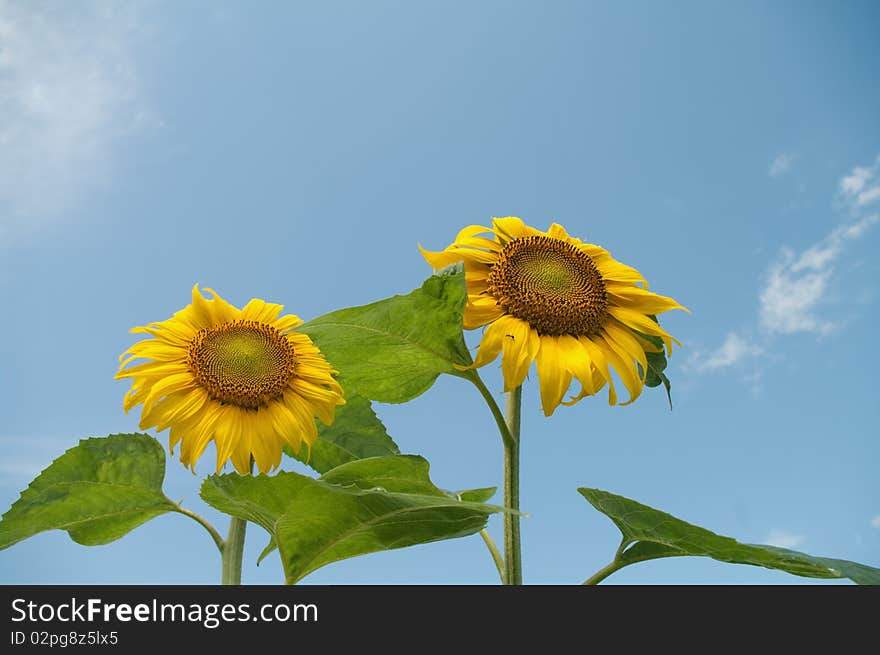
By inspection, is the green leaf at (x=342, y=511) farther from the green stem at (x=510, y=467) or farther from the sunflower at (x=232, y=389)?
the sunflower at (x=232, y=389)

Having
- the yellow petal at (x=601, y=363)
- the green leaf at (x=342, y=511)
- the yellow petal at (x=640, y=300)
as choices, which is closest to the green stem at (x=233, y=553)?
the green leaf at (x=342, y=511)

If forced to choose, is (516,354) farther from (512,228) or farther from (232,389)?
(232,389)

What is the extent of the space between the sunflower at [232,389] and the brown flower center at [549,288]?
0.34 meters

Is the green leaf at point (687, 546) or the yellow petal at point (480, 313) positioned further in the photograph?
the yellow petal at point (480, 313)

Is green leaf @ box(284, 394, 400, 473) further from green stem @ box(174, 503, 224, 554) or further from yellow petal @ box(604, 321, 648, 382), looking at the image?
yellow petal @ box(604, 321, 648, 382)

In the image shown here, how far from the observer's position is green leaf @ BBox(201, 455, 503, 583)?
117cm

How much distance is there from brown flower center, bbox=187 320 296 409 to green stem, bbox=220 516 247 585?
0.73ft

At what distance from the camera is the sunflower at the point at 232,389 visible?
1476 mm

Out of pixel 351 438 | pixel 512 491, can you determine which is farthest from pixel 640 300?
pixel 351 438

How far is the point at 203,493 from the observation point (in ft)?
4.01
